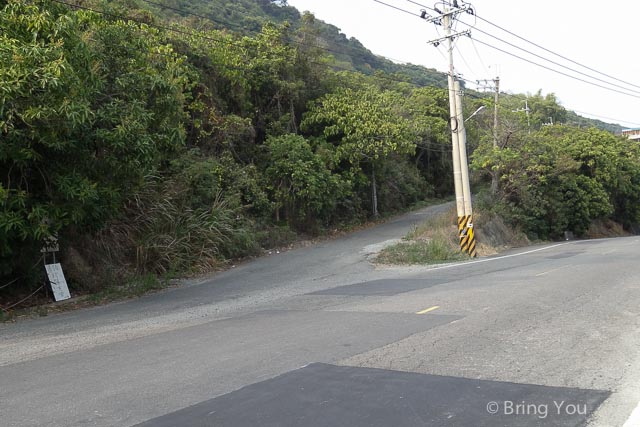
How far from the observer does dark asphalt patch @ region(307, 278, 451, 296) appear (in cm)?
1270

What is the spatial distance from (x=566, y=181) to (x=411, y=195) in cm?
1188

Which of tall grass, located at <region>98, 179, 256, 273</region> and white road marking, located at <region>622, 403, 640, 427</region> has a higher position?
tall grass, located at <region>98, 179, 256, 273</region>

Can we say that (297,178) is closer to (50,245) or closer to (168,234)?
(168,234)

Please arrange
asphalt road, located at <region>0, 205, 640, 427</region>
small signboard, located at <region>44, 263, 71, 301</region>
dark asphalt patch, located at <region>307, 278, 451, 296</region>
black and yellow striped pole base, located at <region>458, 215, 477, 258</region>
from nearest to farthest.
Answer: asphalt road, located at <region>0, 205, 640, 427</region> < dark asphalt patch, located at <region>307, 278, 451, 296</region> < small signboard, located at <region>44, 263, 71, 301</region> < black and yellow striped pole base, located at <region>458, 215, 477, 258</region>

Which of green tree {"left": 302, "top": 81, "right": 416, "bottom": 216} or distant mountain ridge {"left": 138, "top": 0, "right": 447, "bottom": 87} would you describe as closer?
green tree {"left": 302, "top": 81, "right": 416, "bottom": 216}

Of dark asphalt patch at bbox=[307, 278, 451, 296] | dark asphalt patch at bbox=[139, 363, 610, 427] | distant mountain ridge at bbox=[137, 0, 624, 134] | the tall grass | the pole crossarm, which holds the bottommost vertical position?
dark asphalt patch at bbox=[307, 278, 451, 296]

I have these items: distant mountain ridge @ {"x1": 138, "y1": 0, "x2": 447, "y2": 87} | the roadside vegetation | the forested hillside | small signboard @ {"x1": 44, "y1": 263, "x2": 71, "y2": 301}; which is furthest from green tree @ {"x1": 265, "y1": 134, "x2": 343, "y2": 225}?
small signboard @ {"x1": 44, "y1": 263, "x2": 71, "y2": 301}

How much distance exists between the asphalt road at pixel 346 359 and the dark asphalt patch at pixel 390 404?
0.02 m

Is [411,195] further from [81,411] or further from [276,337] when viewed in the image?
[81,411]

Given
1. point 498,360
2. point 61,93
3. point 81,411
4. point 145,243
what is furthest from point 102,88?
point 498,360

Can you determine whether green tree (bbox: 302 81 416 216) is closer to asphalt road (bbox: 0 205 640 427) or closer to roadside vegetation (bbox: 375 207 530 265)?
roadside vegetation (bbox: 375 207 530 265)

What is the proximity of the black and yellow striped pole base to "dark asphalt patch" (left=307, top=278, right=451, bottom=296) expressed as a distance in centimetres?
984

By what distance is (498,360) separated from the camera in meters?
6.61

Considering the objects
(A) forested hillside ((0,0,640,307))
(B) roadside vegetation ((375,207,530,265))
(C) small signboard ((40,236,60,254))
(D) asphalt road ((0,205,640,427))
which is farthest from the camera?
(B) roadside vegetation ((375,207,530,265))
